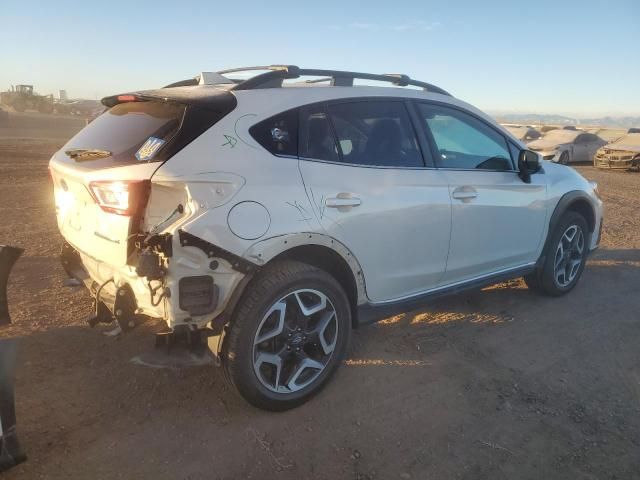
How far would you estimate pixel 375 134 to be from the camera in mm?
Result: 3391

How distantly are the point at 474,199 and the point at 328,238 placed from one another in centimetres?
140

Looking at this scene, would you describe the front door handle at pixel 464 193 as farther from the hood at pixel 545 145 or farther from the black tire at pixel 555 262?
the hood at pixel 545 145

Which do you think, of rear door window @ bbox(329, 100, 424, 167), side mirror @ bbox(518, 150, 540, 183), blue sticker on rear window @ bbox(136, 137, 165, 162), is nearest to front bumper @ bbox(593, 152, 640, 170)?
side mirror @ bbox(518, 150, 540, 183)

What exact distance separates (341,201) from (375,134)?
0.66 meters

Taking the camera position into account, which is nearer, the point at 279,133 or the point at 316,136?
the point at 279,133

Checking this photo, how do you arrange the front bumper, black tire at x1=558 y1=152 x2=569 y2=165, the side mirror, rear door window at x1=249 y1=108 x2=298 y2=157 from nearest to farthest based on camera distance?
rear door window at x1=249 y1=108 x2=298 y2=157, the side mirror, the front bumper, black tire at x1=558 y1=152 x2=569 y2=165

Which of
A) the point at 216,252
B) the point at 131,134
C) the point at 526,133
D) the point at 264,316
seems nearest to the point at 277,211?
the point at 216,252

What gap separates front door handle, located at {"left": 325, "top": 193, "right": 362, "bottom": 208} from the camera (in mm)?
2975

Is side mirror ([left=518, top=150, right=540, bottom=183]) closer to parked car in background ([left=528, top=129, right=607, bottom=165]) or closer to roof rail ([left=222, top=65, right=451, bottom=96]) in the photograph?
roof rail ([left=222, top=65, right=451, bottom=96])

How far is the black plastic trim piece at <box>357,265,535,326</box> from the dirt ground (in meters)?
0.41

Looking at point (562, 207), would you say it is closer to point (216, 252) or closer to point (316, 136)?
point (316, 136)

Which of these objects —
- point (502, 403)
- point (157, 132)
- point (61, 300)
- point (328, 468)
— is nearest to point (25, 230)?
point (61, 300)

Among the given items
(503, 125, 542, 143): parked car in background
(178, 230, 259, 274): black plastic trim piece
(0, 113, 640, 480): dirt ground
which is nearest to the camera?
(178, 230, 259, 274): black plastic trim piece

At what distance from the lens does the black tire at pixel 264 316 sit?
8.96 ft
